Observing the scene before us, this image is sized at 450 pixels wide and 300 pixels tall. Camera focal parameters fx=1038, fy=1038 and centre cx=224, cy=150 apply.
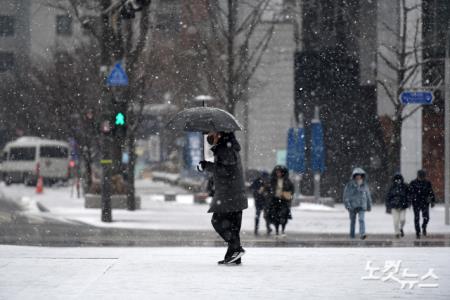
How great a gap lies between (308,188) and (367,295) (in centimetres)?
3125

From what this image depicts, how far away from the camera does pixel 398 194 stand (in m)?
22.5

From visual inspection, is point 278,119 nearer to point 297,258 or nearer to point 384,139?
point 384,139

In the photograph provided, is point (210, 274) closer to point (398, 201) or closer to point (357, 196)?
point (357, 196)

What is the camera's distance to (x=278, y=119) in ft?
186

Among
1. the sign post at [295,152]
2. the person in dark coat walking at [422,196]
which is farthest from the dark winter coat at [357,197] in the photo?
the sign post at [295,152]

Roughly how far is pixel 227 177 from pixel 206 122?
79 cm

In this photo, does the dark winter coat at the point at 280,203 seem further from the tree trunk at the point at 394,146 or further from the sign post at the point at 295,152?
the sign post at the point at 295,152

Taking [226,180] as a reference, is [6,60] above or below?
above

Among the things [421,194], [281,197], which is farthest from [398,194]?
[281,197]

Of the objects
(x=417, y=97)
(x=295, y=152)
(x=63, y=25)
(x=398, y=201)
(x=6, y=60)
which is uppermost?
(x=63, y=25)

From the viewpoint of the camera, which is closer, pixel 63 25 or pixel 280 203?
pixel 280 203

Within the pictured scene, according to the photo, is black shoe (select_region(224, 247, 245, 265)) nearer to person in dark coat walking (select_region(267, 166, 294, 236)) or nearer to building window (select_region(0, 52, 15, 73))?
person in dark coat walking (select_region(267, 166, 294, 236))

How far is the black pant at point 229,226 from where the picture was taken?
13609mm

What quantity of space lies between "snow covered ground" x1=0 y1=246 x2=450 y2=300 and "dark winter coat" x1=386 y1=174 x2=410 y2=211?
6083mm
